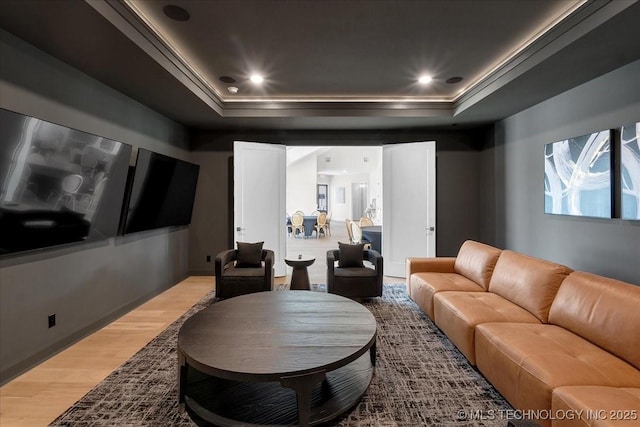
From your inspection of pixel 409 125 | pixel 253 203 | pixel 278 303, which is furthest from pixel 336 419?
pixel 409 125

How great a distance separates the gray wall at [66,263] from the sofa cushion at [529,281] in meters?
4.24

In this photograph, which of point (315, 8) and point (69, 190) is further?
point (69, 190)

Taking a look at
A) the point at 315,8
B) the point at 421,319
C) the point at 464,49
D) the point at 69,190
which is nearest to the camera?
the point at 315,8

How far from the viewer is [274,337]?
224cm

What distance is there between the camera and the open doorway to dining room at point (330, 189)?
1143 centimetres

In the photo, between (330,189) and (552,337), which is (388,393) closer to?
(552,337)

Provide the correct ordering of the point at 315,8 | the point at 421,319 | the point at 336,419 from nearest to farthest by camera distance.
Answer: the point at 336,419 → the point at 315,8 → the point at 421,319

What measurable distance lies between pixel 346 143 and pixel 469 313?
3923 mm

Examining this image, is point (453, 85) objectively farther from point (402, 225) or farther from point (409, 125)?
point (402, 225)

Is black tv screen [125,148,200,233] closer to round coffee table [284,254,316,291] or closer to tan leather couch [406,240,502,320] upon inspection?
round coffee table [284,254,316,291]

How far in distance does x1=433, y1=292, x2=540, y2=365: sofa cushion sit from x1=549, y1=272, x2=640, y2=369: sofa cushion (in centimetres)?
28

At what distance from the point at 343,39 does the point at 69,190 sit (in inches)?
114

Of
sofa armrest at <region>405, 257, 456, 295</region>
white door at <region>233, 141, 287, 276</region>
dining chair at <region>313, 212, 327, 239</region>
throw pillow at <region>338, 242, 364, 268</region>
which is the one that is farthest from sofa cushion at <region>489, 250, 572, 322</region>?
dining chair at <region>313, 212, 327, 239</region>

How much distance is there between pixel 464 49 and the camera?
321cm
